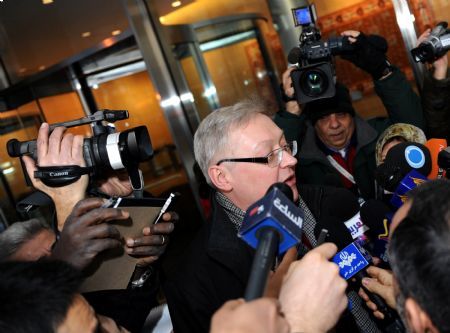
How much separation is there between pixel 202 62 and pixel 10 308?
433 cm

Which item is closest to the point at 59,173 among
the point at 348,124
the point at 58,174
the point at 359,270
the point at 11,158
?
the point at 58,174

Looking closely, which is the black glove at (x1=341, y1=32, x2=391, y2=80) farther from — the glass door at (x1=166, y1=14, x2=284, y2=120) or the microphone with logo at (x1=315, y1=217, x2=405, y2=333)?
the glass door at (x1=166, y1=14, x2=284, y2=120)

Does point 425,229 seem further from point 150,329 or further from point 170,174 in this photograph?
point 170,174

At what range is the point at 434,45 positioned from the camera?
2152 millimetres

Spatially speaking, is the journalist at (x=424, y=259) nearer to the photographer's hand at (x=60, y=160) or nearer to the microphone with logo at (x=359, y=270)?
the microphone with logo at (x=359, y=270)

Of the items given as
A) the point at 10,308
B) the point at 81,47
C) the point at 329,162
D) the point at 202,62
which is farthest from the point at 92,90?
the point at 10,308

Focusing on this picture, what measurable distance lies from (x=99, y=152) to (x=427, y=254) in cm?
103

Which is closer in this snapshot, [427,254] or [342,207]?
[427,254]

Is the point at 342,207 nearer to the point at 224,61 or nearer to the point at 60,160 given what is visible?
the point at 60,160

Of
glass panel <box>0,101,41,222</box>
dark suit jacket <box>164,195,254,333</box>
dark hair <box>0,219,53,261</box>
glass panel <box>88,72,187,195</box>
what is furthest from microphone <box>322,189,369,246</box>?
glass panel <box>0,101,41,222</box>

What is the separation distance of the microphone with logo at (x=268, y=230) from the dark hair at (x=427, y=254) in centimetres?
21

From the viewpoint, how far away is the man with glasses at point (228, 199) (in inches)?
59.1

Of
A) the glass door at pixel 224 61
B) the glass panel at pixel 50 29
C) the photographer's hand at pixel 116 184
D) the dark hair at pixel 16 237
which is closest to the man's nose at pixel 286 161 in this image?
the photographer's hand at pixel 116 184

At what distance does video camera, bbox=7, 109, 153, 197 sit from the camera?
142cm
